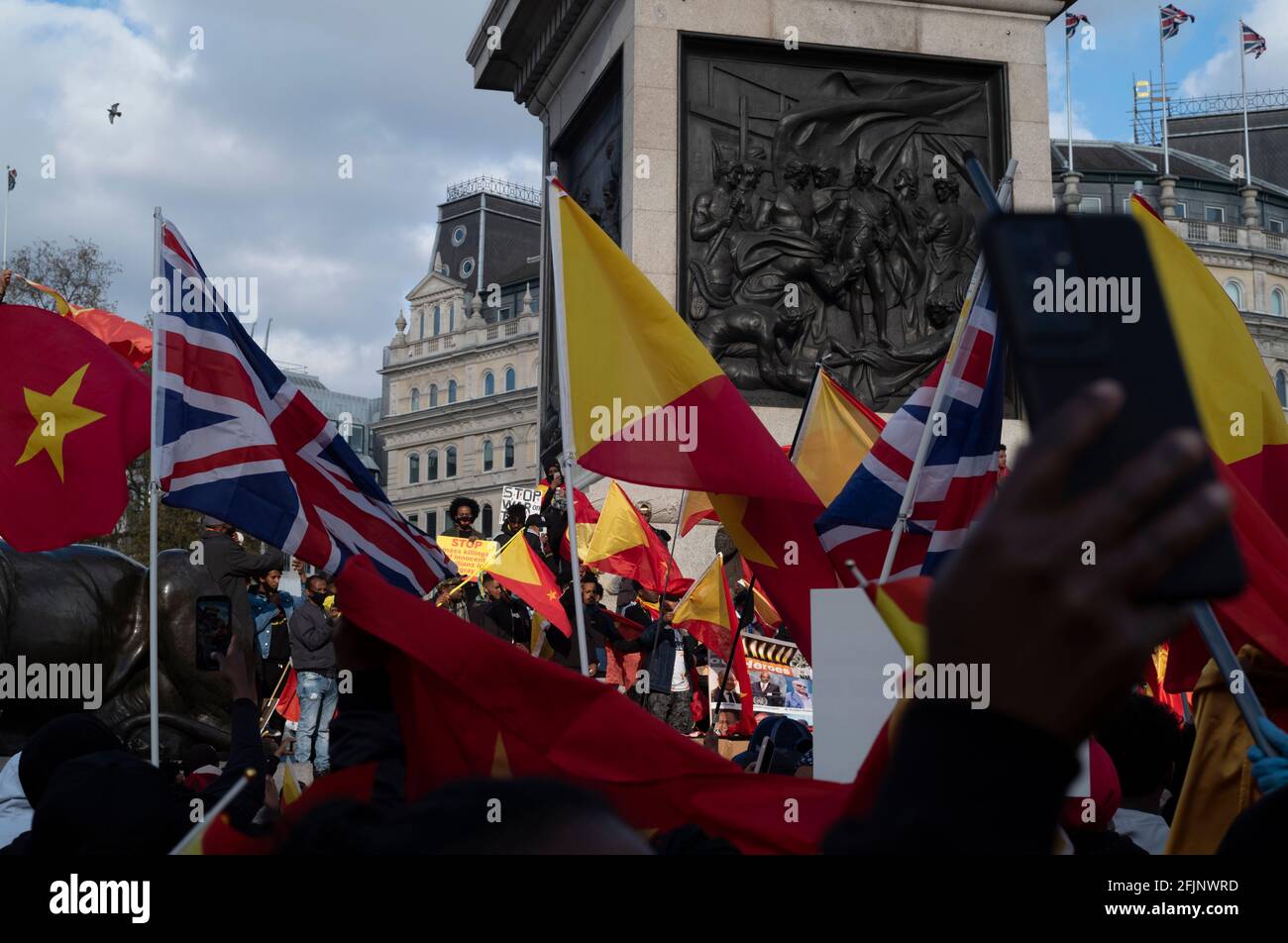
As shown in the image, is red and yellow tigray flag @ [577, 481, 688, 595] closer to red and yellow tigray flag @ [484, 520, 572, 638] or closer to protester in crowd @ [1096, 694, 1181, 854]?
red and yellow tigray flag @ [484, 520, 572, 638]

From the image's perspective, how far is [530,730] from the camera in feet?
12.8

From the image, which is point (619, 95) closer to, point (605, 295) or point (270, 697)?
point (270, 697)

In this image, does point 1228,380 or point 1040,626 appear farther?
point 1228,380

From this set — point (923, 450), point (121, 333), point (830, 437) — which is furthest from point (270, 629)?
point (923, 450)

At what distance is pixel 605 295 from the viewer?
24.7 ft

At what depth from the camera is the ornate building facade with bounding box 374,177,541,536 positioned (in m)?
84.7

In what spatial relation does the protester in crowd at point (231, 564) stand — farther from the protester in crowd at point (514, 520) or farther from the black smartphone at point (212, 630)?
the black smartphone at point (212, 630)

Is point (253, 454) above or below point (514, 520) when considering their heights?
below

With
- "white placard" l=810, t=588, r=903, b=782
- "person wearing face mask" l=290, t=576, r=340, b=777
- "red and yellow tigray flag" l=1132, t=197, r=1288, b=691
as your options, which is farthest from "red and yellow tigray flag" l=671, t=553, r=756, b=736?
"white placard" l=810, t=588, r=903, b=782

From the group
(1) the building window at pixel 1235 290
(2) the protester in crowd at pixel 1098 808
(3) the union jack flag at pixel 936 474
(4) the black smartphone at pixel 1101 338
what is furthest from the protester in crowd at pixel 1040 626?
(1) the building window at pixel 1235 290

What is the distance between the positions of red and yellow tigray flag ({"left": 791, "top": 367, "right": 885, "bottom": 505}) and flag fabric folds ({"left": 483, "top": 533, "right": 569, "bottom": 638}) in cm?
282

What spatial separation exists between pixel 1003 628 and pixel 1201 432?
20 cm

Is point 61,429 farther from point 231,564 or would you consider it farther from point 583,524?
point 583,524

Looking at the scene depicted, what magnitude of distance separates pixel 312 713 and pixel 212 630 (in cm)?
772
